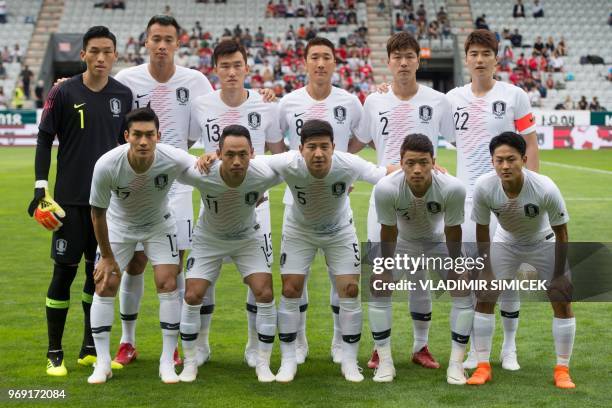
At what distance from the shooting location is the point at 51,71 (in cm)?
4169

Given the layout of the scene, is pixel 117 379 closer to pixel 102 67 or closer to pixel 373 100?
pixel 102 67

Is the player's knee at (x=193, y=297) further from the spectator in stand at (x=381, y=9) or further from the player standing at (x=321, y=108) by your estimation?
the spectator in stand at (x=381, y=9)

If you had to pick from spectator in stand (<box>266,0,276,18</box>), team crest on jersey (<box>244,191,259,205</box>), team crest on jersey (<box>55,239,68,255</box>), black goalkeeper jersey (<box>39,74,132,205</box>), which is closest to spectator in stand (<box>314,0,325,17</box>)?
spectator in stand (<box>266,0,276,18</box>)

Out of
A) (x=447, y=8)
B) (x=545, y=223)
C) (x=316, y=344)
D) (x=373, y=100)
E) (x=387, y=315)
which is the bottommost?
(x=316, y=344)

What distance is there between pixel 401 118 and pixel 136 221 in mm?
2227

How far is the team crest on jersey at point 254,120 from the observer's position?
722cm

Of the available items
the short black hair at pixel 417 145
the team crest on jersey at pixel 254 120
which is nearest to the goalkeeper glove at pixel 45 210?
the team crest on jersey at pixel 254 120

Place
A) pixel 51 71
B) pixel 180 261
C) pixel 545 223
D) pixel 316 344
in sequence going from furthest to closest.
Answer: pixel 51 71, pixel 316 344, pixel 180 261, pixel 545 223

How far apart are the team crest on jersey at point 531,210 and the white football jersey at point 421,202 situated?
17.6 inches

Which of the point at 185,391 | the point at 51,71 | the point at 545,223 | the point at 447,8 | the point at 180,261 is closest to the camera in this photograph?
the point at 185,391

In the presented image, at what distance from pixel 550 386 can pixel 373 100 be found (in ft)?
8.59

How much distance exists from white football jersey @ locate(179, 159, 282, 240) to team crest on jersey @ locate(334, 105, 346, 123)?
3.20 feet

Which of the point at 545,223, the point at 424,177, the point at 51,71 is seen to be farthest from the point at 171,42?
the point at 51,71

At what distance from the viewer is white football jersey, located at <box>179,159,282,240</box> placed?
20.8 feet
